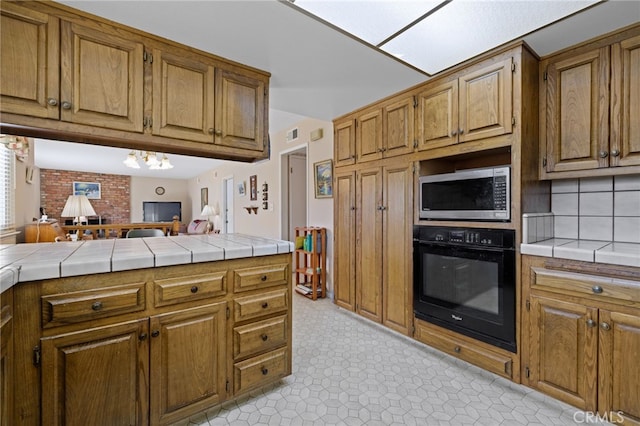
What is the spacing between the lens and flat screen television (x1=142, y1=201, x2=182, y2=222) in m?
9.31

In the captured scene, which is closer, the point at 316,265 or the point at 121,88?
the point at 121,88

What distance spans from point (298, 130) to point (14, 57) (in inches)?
116

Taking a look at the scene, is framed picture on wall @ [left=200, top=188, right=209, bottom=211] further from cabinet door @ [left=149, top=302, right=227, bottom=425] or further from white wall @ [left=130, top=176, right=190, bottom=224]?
cabinet door @ [left=149, top=302, right=227, bottom=425]

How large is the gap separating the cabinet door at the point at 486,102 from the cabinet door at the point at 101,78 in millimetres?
2105

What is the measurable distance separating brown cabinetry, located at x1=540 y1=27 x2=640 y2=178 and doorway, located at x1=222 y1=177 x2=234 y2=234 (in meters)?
6.37

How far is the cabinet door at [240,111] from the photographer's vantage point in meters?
1.92

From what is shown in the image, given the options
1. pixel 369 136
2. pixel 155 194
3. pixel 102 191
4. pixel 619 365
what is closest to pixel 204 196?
pixel 155 194

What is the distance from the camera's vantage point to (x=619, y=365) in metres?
1.37

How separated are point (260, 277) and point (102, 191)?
9.51 m

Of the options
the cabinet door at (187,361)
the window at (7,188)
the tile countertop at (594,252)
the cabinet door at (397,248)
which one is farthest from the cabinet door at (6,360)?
the tile countertop at (594,252)

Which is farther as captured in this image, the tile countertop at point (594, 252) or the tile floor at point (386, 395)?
the tile floor at point (386, 395)

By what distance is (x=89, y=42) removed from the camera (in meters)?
1.49

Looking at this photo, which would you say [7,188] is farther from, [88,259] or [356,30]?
[356,30]

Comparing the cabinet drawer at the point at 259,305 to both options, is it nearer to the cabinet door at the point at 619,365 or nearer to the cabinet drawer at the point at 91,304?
the cabinet drawer at the point at 91,304
